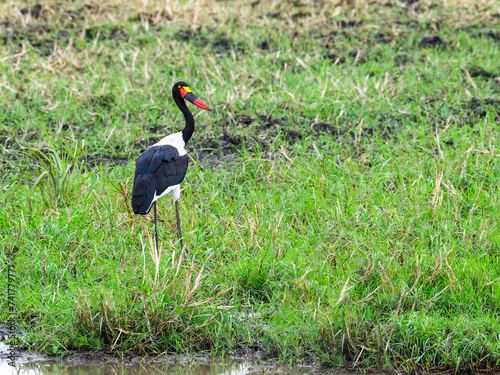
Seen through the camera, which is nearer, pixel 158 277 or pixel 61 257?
pixel 158 277

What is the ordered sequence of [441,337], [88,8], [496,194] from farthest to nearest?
[88,8], [496,194], [441,337]

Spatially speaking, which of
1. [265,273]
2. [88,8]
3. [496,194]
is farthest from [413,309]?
[88,8]

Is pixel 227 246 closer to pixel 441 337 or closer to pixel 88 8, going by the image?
pixel 441 337

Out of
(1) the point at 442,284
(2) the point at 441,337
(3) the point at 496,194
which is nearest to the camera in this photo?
(2) the point at 441,337

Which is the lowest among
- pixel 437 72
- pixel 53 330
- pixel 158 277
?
pixel 53 330

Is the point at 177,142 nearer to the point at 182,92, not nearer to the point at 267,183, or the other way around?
the point at 182,92

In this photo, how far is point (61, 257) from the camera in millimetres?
5211

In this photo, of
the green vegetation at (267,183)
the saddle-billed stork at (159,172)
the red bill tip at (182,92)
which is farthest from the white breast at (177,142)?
the green vegetation at (267,183)

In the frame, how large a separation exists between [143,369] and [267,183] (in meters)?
2.68

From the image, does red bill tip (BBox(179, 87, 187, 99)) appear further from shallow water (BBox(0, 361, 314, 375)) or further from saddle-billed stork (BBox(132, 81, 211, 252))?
shallow water (BBox(0, 361, 314, 375))

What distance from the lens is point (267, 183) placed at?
21.2ft

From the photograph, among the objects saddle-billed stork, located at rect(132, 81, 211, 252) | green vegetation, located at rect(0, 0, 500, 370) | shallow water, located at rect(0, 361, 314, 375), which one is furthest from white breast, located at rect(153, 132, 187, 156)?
shallow water, located at rect(0, 361, 314, 375)

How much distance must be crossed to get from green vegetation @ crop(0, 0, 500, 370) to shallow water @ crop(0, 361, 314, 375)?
121mm

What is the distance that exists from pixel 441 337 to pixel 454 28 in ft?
24.0
